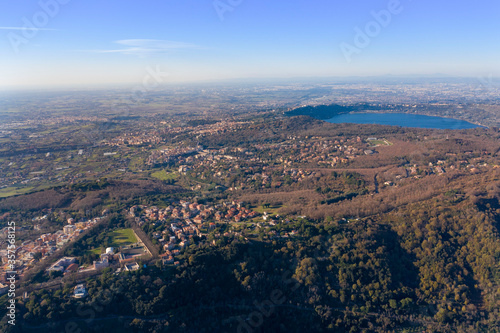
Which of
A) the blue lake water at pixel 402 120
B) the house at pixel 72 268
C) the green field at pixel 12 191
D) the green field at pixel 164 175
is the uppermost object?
the blue lake water at pixel 402 120

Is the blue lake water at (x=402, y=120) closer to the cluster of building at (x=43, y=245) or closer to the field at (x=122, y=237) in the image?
the field at (x=122, y=237)

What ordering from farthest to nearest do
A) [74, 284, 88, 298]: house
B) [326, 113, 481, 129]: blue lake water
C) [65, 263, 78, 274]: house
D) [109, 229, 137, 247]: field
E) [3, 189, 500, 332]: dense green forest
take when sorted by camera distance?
[326, 113, 481, 129]: blue lake water → [109, 229, 137, 247]: field → [65, 263, 78, 274]: house → [74, 284, 88, 298]: house → [3, 189, 500, 332]: dense green forest

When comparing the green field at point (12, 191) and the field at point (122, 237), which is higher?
the field at point (122, 237)

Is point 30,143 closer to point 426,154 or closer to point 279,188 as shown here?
point 279,188

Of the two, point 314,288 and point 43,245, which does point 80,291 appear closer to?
point 43,245

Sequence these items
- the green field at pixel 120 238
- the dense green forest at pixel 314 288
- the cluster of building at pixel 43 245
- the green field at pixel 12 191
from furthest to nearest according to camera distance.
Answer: the green field at pixel 12 191
the green field at pixel 120 238
the cluster of building at pixel 43 245
the dense green forest at pixel 314 288

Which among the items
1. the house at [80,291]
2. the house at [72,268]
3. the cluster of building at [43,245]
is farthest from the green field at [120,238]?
the house at [80,291]

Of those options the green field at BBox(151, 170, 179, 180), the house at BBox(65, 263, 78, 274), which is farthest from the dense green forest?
the green field at BBox(151, 170, 179, 180)

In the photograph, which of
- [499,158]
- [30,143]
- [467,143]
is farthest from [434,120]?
[30,143]

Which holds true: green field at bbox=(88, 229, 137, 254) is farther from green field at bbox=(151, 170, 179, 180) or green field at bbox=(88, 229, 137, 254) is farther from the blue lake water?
the blue lake water
